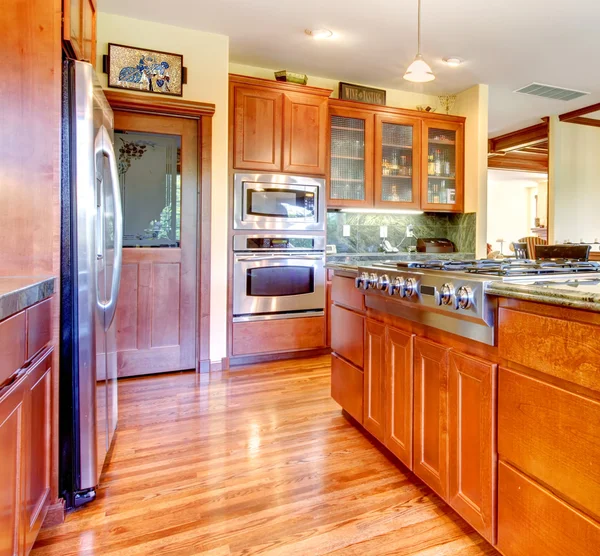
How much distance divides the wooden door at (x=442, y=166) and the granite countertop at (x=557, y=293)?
3258 millimetres

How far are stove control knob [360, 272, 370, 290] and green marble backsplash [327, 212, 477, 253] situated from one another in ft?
7.67

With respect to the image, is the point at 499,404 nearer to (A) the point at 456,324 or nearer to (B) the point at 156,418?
(A) the point at 456,324

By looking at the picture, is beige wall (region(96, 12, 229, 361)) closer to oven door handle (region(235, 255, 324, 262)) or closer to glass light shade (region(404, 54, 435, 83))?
oven door handle (region(235, 255, 324, 262))

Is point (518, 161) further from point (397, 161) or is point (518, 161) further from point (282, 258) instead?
point (282, 258)

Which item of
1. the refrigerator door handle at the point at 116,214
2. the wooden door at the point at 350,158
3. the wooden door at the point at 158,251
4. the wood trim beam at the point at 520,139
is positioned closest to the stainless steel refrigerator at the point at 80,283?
the refrigerator door handle at the point at 116,214

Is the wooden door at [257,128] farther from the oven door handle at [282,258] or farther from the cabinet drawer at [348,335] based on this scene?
the cabinet drawer at [348,335]

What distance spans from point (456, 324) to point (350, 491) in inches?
35.0

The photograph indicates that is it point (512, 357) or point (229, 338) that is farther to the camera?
point (229, 338)

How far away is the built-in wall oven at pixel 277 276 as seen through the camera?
3516 millimetres

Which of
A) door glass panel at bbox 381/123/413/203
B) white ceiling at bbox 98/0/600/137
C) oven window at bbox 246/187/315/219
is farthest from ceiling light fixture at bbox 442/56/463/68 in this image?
oven window at bbox 246/187/315/219

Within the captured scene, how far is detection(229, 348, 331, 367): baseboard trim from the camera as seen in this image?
3579 millimetres

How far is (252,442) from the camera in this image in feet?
7.29

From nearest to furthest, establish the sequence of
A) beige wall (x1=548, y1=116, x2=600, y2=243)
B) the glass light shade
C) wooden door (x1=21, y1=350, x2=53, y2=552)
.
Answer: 1. wooden door (x1=21, y1=350, x2=53, y2=552)
2. the glass light shade
3. beige wall (x1=548, y1=116, x2=600, y2=243)

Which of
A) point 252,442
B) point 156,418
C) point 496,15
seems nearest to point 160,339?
point 156,418
